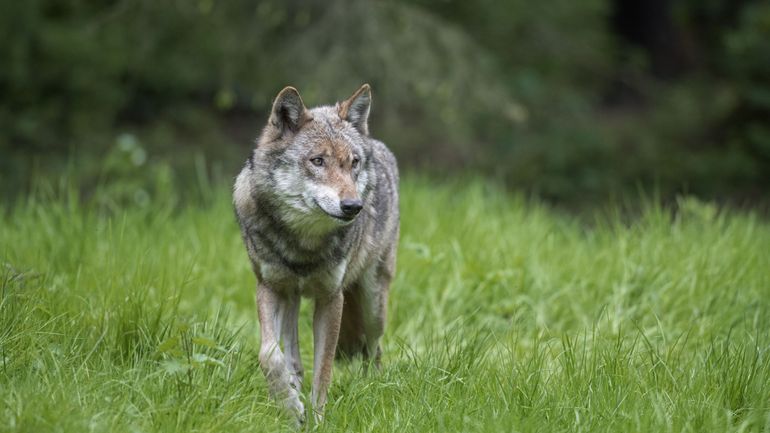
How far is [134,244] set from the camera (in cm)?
664

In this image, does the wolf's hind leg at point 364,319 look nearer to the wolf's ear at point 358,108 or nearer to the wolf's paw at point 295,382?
the wolf's paw at point 295,382

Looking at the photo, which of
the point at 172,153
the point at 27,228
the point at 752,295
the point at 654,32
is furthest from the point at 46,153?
the point at 654,32

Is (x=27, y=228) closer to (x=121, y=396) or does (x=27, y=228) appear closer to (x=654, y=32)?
(x=121, y=396)

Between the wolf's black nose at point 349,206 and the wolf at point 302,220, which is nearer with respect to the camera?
the wolf's black nose at point 349,206

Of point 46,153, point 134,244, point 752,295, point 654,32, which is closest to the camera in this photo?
point 752,295

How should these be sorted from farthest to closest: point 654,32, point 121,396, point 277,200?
point 654,32 → point 277,200 → point 121,396

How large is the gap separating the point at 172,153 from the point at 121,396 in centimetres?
784

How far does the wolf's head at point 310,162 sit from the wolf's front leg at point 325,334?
0.47 m

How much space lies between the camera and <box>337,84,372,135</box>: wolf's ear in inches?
192

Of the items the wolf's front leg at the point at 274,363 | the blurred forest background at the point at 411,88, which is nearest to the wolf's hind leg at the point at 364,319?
the wolf's front leg at the point at 274,363

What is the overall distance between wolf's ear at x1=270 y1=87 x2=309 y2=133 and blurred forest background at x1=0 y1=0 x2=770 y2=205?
4203mm

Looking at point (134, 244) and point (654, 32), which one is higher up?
point (654, 32)

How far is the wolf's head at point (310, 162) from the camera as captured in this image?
439 cm

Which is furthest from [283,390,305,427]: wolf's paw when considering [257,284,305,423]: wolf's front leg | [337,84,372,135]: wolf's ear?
[337,84,372,135]: wolf's ear
